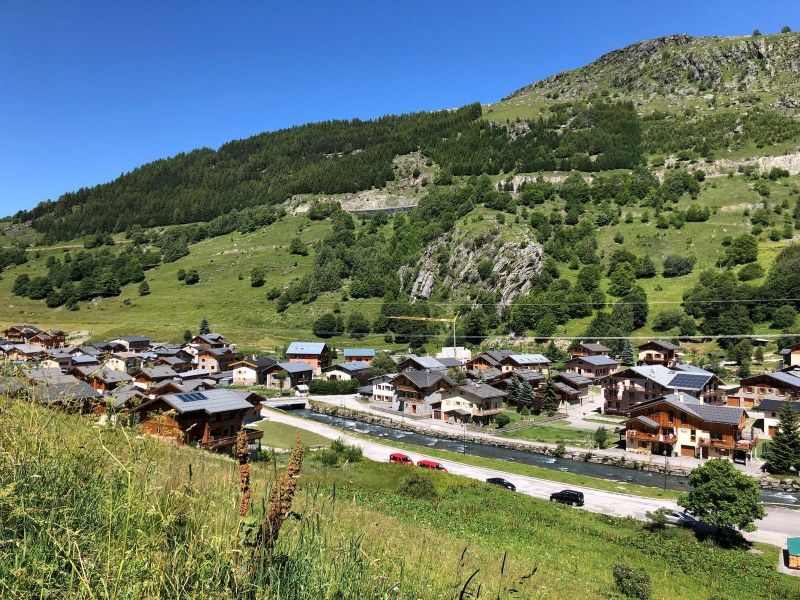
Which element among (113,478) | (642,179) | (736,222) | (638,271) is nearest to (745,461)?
(113,478)

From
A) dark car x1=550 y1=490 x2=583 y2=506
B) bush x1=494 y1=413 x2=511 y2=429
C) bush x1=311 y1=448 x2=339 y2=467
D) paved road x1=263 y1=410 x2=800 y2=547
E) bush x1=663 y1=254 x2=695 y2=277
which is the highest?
bush x1=663 y1=254 x2=695 y2=277

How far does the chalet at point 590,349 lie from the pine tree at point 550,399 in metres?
17.6

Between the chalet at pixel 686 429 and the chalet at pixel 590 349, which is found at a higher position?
the chalet at pixel 590 349

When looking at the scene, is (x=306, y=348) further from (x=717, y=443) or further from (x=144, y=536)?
(x=144, y=536)

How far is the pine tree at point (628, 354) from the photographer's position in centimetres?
7050

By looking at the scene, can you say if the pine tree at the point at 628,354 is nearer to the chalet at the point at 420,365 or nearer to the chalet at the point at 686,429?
the chalet at the point at 420,365

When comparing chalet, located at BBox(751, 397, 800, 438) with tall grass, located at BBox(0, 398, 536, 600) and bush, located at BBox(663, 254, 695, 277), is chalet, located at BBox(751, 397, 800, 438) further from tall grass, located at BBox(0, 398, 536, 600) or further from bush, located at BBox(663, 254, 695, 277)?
bush, located at BBox(663, 254, 695, 277)

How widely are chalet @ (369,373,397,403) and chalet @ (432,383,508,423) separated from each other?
774 cm

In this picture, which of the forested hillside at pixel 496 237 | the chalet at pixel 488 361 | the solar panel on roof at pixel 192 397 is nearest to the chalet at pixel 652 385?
the chalet at pixel 488 361

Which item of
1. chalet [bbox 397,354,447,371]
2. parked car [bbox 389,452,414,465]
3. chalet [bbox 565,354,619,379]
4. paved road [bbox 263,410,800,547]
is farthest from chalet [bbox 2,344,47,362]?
chalet [bbox 565,354,619,379]

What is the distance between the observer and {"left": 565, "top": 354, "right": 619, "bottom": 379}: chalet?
65438 mm

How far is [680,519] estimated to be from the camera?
25.0 metres

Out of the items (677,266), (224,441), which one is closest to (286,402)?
(224,441)

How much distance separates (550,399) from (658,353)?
23233mm
